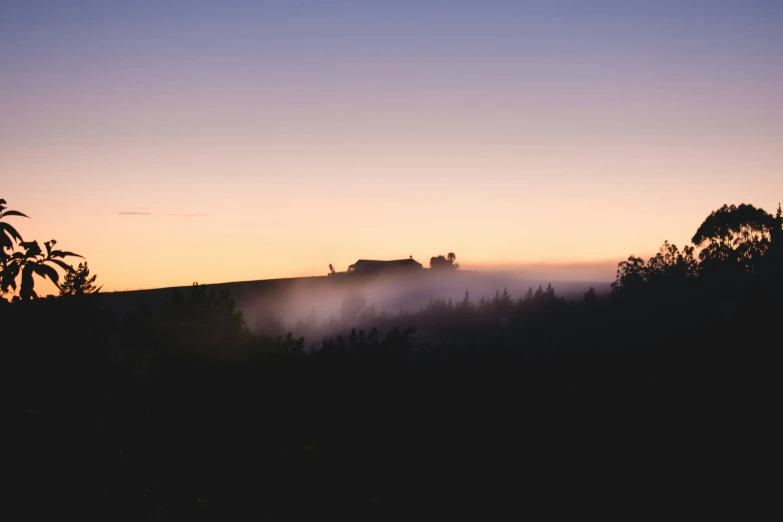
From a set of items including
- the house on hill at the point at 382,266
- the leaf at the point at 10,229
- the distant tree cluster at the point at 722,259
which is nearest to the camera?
the leaf at the point at 10,229

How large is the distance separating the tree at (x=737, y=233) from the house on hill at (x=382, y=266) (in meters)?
42.9

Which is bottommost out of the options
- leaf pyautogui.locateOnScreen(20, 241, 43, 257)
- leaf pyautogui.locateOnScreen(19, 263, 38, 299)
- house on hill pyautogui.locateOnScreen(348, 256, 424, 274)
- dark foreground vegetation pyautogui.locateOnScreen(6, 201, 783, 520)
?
dark foreground vegetation pyautogui.locateOnScreen(6, 201, 783, 520)

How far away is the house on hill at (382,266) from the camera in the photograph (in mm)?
96125

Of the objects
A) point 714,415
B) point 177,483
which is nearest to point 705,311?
point 714,415

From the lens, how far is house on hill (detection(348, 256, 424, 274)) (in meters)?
96.1

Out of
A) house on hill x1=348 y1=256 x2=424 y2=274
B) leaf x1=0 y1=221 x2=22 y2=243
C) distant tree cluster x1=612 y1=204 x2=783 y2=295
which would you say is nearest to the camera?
leaf x1=0 y1=221 x2=22 y2=243

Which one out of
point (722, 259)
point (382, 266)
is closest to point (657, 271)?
point (722, 259)

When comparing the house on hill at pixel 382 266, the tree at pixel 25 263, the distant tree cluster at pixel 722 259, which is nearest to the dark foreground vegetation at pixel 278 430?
the tree at pixel 25 263

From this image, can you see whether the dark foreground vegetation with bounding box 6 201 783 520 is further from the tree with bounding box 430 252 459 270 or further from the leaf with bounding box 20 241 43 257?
the tree with bounding box 430 252 459 270

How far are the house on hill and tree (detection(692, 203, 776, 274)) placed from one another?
4286cm

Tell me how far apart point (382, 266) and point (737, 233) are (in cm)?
5209

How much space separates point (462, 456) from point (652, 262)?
66.0 m

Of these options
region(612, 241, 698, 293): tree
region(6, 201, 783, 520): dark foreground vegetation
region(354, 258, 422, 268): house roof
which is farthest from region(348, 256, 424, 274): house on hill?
region(6, 201, 783, 520): dark foreground vegetation

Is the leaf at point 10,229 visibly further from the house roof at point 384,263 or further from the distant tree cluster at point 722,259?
the house roof at point 384,263
